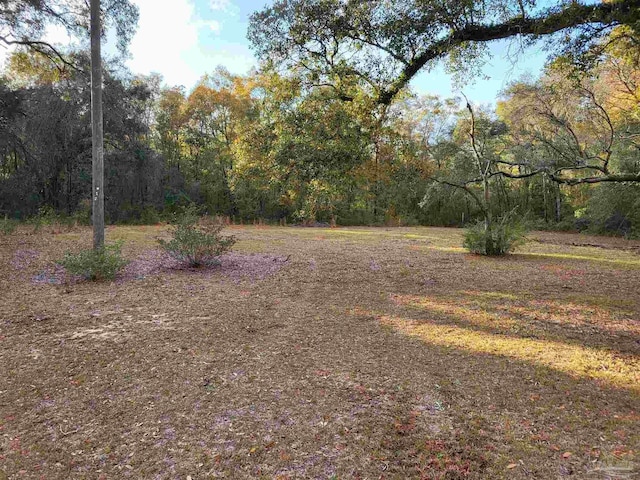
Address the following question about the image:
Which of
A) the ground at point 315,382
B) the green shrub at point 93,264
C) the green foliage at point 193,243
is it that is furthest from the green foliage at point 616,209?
the green shrub at point 93,264

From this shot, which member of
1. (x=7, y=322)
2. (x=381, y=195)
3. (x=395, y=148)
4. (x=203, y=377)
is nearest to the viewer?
(x=203, y=377)

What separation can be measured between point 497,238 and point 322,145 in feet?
18.9

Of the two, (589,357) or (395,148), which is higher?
(395,148)

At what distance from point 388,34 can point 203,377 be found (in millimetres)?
4773

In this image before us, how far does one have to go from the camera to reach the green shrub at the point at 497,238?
956cm

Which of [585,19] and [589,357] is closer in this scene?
[589,357]

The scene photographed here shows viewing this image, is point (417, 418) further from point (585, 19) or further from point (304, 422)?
point (585, 19)

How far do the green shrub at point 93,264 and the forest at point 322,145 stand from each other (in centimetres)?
311

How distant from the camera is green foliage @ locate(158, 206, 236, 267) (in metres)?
7.21

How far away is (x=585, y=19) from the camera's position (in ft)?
13.5

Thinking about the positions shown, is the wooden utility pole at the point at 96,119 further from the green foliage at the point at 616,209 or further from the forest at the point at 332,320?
the green foliage at the point at 616,209

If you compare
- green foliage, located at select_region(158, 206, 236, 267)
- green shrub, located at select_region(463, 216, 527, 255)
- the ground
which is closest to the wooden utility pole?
green foliage, located at select_region(158, 206, 236, 267)

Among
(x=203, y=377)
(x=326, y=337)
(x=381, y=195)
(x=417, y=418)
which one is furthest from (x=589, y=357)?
(x=381, y=195)

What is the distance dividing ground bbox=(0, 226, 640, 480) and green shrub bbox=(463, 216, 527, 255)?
367 centimetres
